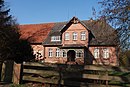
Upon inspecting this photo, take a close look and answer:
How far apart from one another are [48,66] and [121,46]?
7716mm

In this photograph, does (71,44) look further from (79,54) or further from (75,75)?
(75,75)

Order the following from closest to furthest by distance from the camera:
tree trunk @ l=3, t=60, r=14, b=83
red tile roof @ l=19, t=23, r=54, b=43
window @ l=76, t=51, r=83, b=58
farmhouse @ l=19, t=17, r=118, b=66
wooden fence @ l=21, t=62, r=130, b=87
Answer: wooden fence @ l=21, t=62, r=130, b=87 → tree trunk @ l=3, t=60, r=14, b=83 → farmhouse @ l=19, t=17, r=118, b=66 → window @ l=76, t=51, r=83, b=58 → red tile roof @ l=19, t=23, r=54, b=43

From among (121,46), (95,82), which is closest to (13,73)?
(95,82)

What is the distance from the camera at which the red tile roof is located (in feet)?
165

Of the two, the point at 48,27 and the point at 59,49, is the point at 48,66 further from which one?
the point at 48,27

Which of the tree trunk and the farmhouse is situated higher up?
the farmhouse

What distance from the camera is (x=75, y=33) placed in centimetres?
4638

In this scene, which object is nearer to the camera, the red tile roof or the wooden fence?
the wooden fence

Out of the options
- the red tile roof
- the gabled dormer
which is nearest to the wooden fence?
the gabled dormer

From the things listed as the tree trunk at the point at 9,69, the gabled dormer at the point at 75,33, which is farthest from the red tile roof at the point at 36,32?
Answer: the tree trunk at the point at 9,69

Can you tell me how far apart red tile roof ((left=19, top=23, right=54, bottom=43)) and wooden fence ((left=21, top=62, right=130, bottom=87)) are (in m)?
39.4

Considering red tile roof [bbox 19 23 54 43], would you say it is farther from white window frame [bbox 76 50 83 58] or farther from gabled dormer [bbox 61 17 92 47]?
white window frame [bbox 76 50 83 58]

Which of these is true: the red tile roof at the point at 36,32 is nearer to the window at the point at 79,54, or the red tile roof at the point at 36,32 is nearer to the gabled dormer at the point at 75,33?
the gabled dormer at the point at 75,33

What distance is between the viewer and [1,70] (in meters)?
11.1
